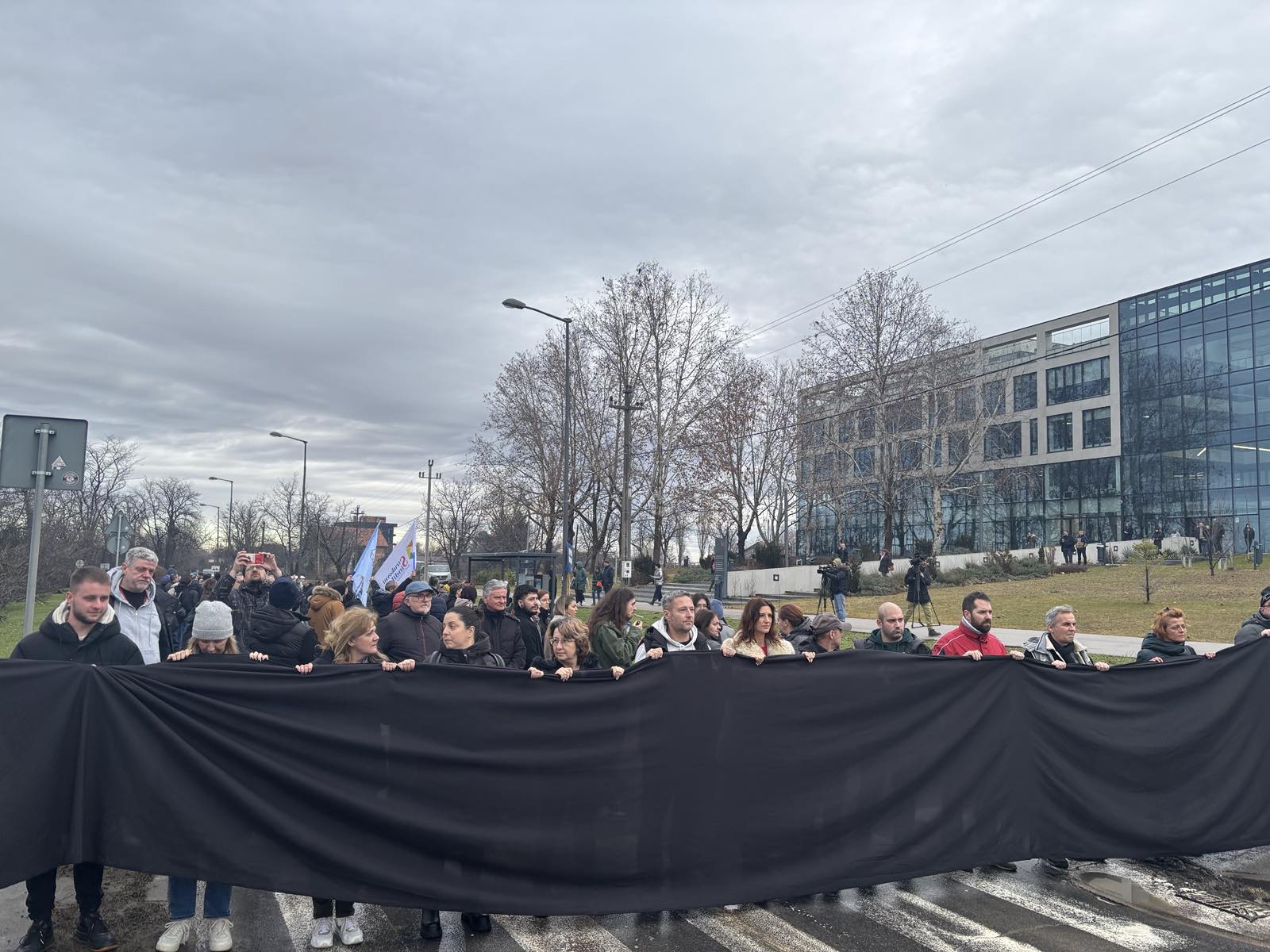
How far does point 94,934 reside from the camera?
4598 mm

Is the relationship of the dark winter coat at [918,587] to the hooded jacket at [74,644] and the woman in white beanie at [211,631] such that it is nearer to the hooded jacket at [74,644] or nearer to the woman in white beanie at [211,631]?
the woman in white beanie at [211,631]

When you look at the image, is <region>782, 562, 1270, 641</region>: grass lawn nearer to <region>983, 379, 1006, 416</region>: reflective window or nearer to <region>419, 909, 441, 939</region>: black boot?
<region>983, 379, 1006, 416</region>: reflective window

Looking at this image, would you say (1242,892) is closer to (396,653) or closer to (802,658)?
(802,658)

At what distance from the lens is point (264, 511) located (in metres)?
84.9

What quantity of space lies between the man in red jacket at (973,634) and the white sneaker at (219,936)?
4.77 metres

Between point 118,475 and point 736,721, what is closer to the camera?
point 736,721

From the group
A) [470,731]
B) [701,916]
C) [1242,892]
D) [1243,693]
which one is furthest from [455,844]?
[1243,693]

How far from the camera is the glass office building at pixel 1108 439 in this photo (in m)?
46.6

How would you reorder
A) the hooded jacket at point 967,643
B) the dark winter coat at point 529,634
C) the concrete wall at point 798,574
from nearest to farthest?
the hooded jacket at point 967,643, the dark winter coat at point 529,634, the concrete wall at point 798,574

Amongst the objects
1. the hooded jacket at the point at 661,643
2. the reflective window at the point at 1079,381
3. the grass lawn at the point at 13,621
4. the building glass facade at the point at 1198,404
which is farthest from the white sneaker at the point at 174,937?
the reflective window at the point at 1079,381

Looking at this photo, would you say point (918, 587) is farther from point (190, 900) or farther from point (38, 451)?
point (190, 900)

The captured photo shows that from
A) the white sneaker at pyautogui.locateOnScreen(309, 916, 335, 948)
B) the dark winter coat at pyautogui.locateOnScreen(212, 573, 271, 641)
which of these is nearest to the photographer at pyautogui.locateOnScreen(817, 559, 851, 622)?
the dark winter coat at pyautogui.locateOnScreen(212, 573, 271, 641)

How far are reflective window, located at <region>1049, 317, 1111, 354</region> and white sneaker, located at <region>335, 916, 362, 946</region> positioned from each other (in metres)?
64.2

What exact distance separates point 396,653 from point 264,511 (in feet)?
278
